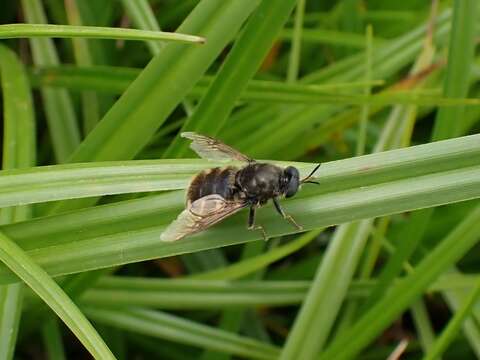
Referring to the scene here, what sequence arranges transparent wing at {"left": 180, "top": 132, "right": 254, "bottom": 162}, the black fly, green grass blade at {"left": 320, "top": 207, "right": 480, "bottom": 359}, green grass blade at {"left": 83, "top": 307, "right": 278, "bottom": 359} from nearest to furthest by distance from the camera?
the black fly → transparent wing at {"left": 180, "top": 132, "right": 254, "bottom": 162} → green grass blade at {"left": 320, "top": 207, "right": 480, "bottom": 359} → green grass blade at {"left": 83, "top": 307, "right": 278, "bottom": 359}

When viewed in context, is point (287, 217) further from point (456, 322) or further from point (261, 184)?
point (456, 322)

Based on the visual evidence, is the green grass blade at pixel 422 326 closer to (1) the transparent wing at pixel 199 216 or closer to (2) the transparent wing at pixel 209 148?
(2) the transparent wing at pixel 209 148

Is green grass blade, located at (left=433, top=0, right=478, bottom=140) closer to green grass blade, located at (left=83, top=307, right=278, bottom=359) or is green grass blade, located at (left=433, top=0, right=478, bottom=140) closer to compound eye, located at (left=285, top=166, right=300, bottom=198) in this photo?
compound eye, located at (left=285, top=166, right=300, bottom=198)

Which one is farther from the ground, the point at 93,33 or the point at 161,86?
the point at 161,86

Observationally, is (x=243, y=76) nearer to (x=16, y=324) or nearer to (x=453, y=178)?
(x=453, y=178)

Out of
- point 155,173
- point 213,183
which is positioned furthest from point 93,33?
point 213,183

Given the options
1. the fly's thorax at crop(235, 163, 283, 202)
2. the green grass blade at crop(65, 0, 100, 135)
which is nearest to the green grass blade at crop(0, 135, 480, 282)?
the fly's thorax at crop(235, 163, 283, 202)
